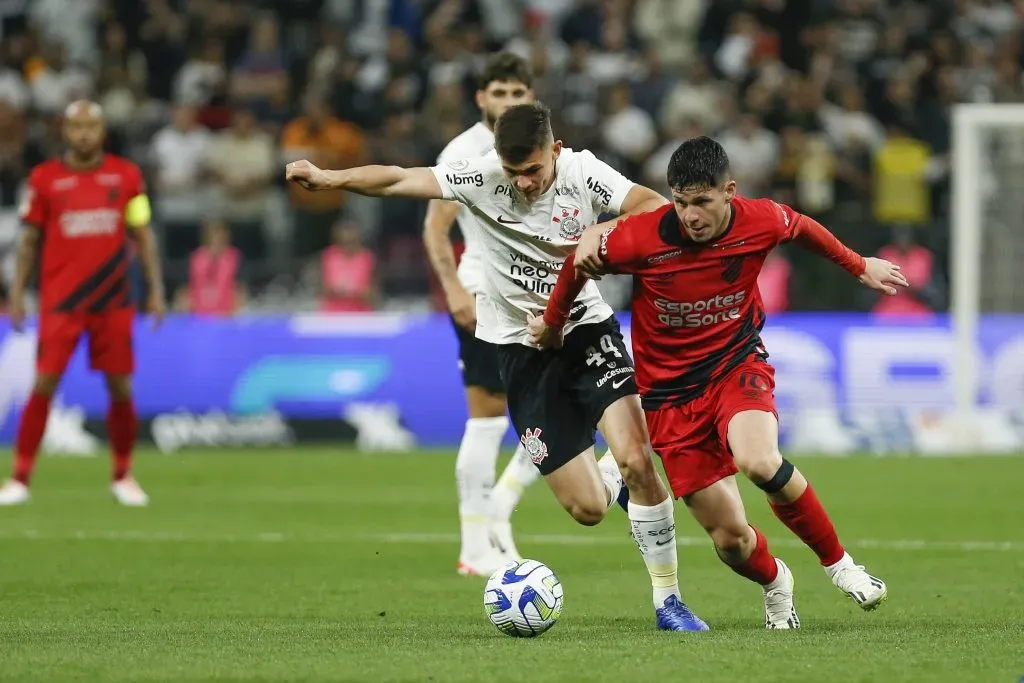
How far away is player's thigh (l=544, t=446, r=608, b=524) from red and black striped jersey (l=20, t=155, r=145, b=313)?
5.57 m

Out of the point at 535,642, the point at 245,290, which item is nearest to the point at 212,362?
the point at 245,290

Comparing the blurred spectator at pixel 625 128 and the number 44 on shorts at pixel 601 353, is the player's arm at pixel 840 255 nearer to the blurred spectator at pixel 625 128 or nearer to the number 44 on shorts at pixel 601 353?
the number 44 on shorts at pixel 601 353

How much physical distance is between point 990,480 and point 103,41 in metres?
12.7

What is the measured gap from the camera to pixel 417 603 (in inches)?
305

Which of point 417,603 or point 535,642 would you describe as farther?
point 417,603

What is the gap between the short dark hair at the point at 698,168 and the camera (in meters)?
6.42

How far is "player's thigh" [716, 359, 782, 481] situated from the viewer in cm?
639

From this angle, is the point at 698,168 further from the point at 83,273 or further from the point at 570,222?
the point at 83,273

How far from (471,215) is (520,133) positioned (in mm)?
1792

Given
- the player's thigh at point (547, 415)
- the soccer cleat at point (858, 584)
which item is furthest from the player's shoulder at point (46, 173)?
the soccer cleat at point (858, 584)

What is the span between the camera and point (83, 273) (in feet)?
39.1

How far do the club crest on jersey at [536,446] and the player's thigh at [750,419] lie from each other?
0.95 meters

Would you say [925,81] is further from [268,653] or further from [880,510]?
[268,653]

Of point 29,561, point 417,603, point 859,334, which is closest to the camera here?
point 417,603
